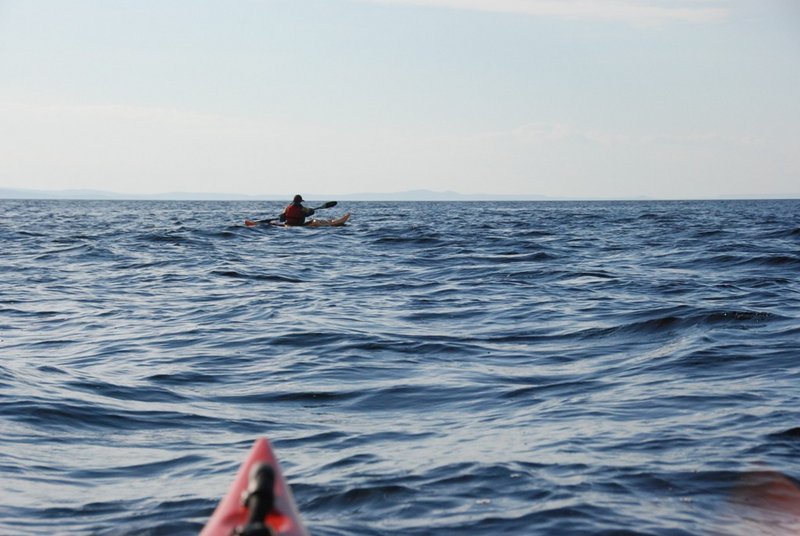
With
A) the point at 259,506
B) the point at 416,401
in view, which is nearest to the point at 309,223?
the point at 416,401

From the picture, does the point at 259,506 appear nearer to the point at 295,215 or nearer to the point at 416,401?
the point at 416,401

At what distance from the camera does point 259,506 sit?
11.3 ft

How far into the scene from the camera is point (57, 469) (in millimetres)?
6461

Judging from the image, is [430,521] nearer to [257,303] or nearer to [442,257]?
[257,303]

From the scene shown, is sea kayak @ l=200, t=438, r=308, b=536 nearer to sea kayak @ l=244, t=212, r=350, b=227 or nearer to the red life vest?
the red life vest

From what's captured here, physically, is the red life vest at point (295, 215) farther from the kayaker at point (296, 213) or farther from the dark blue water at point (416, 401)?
the dark blue water at point (416, 401)

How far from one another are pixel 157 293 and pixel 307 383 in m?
8.51

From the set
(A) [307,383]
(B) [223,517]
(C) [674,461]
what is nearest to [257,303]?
(A) [307,383]

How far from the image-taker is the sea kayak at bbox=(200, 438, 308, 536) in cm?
344

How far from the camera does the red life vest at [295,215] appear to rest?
34.9 meters

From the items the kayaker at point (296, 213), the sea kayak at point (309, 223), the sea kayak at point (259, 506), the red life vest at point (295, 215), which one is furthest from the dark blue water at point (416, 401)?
the sea kayak at point (309, 223)

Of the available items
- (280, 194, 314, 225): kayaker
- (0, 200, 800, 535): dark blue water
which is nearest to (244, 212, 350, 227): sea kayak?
(280, 194, 314, 225): kayaker

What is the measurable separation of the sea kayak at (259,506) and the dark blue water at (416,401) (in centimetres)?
129

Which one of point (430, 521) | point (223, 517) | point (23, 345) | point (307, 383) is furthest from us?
point (23, 345)
